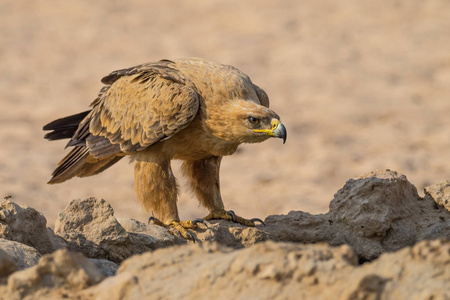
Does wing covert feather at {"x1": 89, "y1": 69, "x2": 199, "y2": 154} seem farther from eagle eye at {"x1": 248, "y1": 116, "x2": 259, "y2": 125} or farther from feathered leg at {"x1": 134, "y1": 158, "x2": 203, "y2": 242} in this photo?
eagle eye at {"x1": 248, "y1": 116, "x2": 259, "y2": 125}

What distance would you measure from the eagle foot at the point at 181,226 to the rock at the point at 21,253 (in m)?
1.88

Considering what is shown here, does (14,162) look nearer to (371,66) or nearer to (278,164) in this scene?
(278,164)

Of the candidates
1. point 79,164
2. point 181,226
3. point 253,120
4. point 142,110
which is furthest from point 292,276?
point 79,164

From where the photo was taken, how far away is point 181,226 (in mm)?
8391

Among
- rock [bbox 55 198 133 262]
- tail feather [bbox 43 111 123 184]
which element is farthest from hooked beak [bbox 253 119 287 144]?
tail feather [bbox 43 111 123 184]

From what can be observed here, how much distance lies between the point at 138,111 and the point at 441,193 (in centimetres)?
319

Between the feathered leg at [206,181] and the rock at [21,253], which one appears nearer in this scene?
the rock at [21,253]

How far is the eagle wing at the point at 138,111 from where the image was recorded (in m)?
8.59

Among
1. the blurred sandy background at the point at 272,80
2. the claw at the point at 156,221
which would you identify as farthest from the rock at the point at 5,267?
the blurred sandy background at the point at 272,80

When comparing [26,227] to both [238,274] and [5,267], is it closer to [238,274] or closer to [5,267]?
[5,267]

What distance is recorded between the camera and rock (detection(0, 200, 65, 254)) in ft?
23.0

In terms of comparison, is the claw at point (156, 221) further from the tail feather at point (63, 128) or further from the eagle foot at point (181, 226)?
the tail feather at point (63, 128)

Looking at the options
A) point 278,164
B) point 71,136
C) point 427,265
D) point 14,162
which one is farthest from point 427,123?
point 427,265

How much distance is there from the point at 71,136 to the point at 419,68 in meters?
11.8
